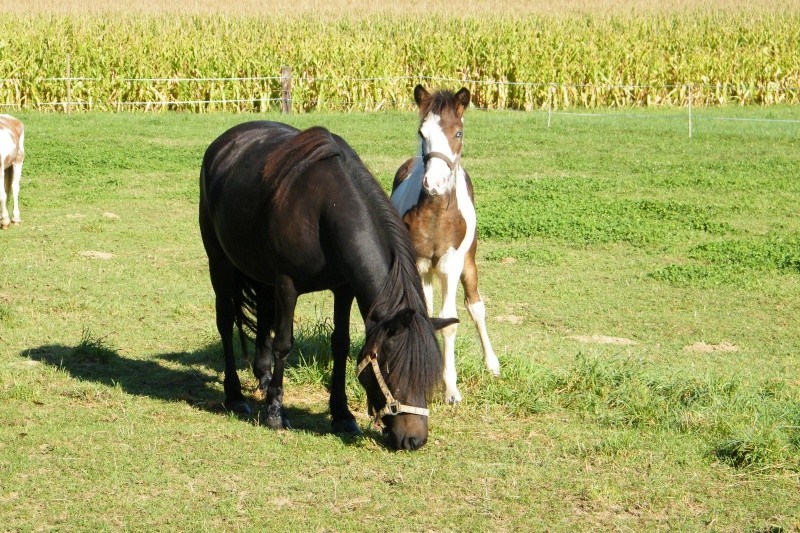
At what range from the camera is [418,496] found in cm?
514

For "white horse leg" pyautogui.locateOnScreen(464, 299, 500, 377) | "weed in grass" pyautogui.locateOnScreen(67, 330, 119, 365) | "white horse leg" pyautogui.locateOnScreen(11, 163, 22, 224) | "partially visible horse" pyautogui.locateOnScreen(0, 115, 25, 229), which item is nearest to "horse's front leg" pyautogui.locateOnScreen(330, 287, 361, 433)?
"white horse leg" pyautogui.locateOnScreen(464, 299, 500, 377)

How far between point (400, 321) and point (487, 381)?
73.0 inches

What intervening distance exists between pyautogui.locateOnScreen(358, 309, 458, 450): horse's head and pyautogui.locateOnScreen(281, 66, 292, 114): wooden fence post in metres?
20.6

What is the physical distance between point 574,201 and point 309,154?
8.58 m

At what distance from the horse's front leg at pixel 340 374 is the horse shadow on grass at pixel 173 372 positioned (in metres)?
0.13

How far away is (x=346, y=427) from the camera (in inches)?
243

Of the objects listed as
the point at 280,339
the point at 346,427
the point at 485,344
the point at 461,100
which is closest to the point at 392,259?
the point at 280,339

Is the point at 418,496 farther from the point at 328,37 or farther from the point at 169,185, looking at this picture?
the point at 328,37

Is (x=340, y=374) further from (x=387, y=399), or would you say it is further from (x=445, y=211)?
(x=445, y=211)

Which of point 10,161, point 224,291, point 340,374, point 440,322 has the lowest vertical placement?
point 340,374

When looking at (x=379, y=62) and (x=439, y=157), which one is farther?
(x=379, y=62)

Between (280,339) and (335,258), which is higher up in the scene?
(335,258)

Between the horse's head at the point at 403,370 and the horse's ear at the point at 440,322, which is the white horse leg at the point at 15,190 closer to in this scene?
the horse's head at the point at 403,370

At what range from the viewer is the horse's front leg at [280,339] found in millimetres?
6023
